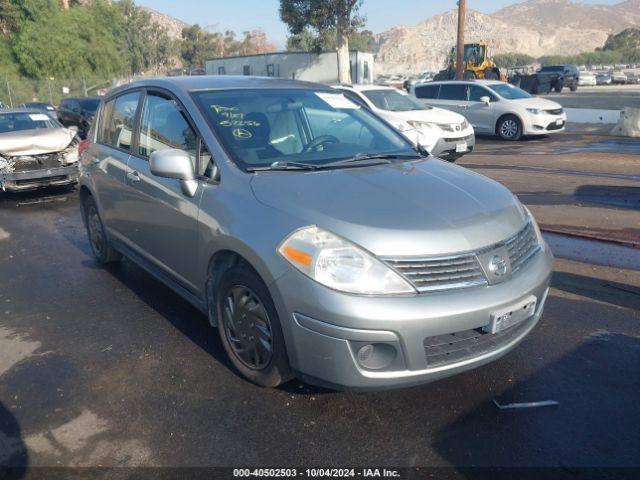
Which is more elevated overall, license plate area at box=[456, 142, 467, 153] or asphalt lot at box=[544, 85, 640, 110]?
license plate area at box=[456, 142, 467, 153]

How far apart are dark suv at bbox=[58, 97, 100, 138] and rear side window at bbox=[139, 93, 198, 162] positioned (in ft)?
49.6

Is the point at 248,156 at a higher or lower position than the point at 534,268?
higher

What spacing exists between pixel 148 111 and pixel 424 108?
9.83m

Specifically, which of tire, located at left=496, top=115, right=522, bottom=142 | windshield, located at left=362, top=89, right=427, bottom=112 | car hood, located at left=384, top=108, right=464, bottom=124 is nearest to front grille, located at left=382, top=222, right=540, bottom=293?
car hood, located at left=384, top=108, right=464, bottom=124

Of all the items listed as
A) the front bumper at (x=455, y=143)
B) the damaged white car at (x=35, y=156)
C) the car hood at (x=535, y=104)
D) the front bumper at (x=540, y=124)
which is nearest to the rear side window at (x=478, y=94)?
the car hood at (x=535, y=104)

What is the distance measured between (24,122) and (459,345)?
402 inches

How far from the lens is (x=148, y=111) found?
4.26 metres

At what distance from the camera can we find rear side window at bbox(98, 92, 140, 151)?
178 inches

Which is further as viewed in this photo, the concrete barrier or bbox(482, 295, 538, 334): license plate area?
the concrete barrier

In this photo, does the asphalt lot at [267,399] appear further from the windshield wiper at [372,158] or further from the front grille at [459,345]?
the windshield wiper at [372,158]

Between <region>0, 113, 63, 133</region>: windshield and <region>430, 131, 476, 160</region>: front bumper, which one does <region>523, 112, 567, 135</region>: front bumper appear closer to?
<region>430, 131, 476, 160</region>: front bumper

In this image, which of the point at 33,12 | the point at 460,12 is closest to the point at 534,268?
the point at 460,12

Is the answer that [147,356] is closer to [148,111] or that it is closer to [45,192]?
[148,111]

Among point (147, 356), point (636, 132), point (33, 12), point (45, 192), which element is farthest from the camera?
point (33, 12)
